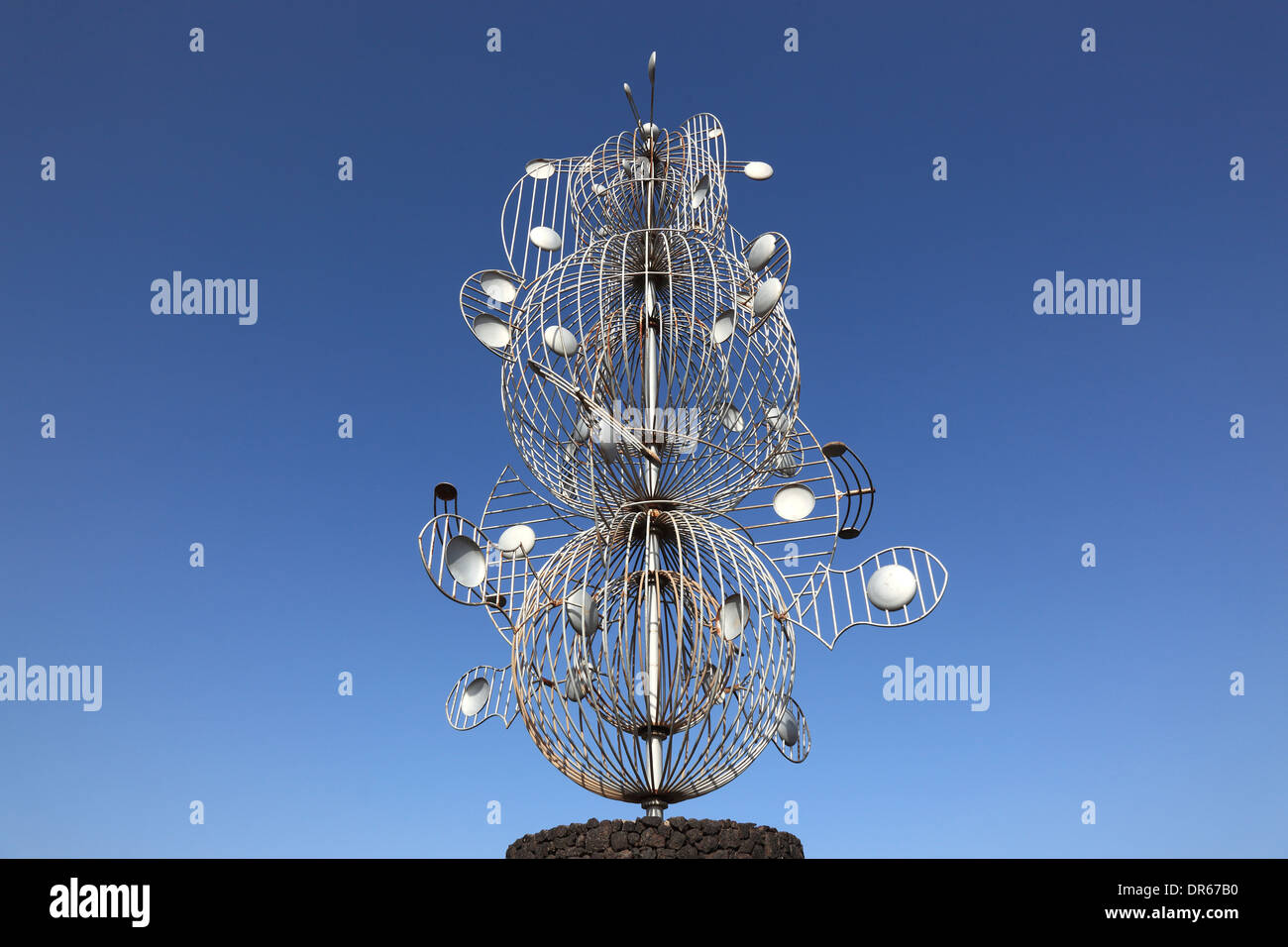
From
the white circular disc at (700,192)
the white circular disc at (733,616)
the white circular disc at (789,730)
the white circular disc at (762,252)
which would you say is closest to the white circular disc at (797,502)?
the white circular disc at (733,616)

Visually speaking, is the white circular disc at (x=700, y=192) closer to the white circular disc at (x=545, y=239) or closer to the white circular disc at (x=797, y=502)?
the white circular disc at (x=545, y=239)

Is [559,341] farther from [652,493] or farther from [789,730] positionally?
[789,730]

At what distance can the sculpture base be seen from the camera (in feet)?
35.6

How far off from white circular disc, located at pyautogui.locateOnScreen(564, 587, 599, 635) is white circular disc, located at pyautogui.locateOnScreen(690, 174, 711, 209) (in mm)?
5959

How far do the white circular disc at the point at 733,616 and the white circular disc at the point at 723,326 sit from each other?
3.43 metres

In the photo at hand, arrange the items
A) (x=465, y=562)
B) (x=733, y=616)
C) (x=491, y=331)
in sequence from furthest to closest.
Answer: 1. (x=491, y=331)
2. (x=465, y=562)
3. (x=733, y=616)

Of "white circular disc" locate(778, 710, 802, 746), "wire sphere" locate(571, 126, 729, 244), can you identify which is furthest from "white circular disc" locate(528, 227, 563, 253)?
"white circular disc" locate(778, 710, 802, 746)

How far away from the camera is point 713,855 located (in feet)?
35.6

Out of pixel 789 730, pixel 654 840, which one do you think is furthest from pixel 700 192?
pixel 654 840

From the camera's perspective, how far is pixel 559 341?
13359 millimetres

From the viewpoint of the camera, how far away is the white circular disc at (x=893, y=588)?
39.8ft

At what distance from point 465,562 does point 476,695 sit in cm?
224

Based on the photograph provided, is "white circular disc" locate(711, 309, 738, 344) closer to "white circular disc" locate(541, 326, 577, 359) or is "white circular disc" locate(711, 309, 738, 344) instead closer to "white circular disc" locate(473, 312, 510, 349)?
"white circular disc" locate(541, 326, 577, 359)
